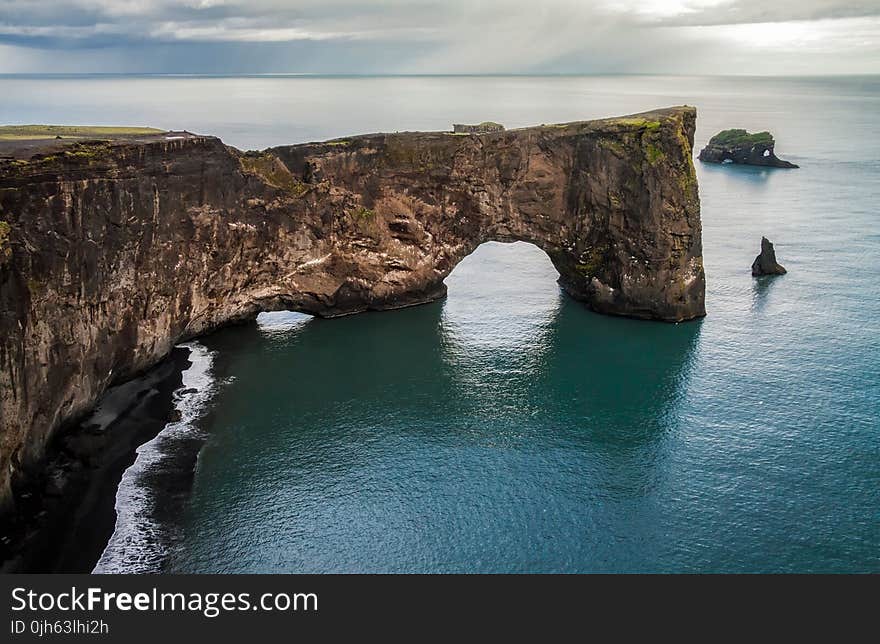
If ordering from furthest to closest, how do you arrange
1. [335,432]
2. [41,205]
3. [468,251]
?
[468,251], [335,432], [41,205]

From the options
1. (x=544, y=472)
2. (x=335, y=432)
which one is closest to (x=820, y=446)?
(x=544, y=472)

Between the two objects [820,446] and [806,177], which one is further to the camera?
[806,177]

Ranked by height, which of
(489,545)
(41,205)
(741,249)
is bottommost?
(489,545)

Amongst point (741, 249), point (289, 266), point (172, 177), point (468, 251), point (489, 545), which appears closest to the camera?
point (489, 545)

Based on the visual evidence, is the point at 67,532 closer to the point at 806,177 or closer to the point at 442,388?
the point at 442,388

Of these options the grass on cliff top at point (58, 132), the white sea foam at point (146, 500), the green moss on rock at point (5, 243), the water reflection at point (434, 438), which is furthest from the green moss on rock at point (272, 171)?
the green moss on rock at point (5, 243)

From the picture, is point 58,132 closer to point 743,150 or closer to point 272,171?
point 272,171
